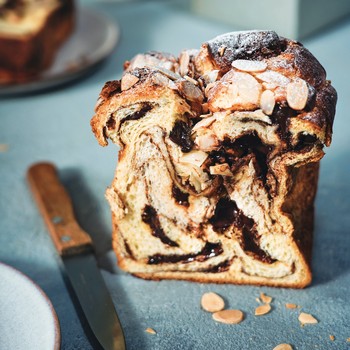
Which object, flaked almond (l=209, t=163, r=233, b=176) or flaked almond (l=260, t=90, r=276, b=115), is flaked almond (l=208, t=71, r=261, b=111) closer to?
flaked almond (l=260, t=90, r=276, b=115)

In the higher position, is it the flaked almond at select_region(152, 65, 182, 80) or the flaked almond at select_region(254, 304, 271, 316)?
the flaked almond at select_region(152, 65, 182, 80)

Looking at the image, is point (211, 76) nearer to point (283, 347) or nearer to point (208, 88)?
point (208, 88)

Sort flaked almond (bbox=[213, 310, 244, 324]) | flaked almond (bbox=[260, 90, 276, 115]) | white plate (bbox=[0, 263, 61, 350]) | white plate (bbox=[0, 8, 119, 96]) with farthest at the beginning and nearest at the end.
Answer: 1. white plate (bbox=[0, 8, 119, 96])
2. flaked almond (bbox=[213, 310, 244, 324])
3. flaked almond (bbox=[260, 90, 276, 115])
4. white plate (bbox=[0, 263, 61, 350])

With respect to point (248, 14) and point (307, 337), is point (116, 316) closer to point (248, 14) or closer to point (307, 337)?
point (307, 337)

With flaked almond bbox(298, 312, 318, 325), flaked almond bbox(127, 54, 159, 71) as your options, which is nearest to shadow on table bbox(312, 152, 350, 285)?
flaked almond bbox(298, 312, 318, 325)

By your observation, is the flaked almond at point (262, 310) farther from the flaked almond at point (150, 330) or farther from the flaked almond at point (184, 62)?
the flaked almond at point (184, 62)

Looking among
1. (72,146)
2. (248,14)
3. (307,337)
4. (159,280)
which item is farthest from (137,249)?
(248,14)
